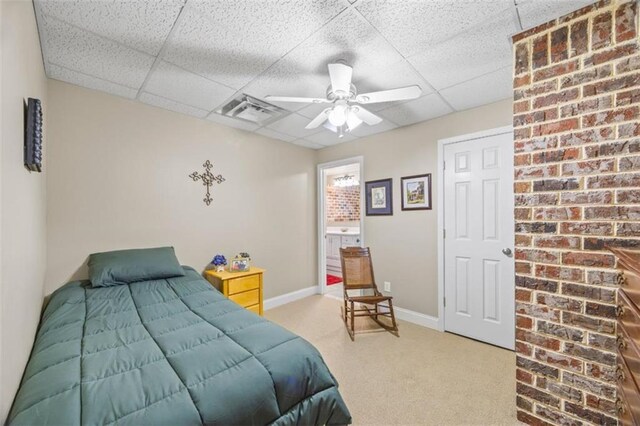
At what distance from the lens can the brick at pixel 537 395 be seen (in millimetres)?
1565

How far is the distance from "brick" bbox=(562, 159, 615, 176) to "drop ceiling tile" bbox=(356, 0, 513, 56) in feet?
3.14

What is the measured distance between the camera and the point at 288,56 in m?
1.96

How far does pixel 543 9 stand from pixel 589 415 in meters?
2.25

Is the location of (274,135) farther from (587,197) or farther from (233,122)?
(587,197)

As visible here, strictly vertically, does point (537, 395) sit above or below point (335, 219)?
below

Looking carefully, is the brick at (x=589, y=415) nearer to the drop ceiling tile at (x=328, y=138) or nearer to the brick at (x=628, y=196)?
the brick at (x=628, y=196)

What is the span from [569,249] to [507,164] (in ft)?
4.60

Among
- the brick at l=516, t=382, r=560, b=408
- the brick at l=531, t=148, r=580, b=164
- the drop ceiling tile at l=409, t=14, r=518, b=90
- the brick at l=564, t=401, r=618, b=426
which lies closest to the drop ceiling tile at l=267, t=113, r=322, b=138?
the drop ceiling tile at l=409, t=14, r=518, b=90

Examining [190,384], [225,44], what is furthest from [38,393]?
[225,44]

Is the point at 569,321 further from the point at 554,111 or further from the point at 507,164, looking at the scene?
the point at 507,164

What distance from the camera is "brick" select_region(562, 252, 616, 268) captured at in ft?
4.58

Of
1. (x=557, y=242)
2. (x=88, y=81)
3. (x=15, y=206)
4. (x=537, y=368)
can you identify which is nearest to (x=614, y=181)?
(x=557, y=242)

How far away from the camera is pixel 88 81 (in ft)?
7.72

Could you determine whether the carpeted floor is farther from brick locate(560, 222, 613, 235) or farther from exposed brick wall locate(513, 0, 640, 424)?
brick locate(560, 222, 613, 235)
